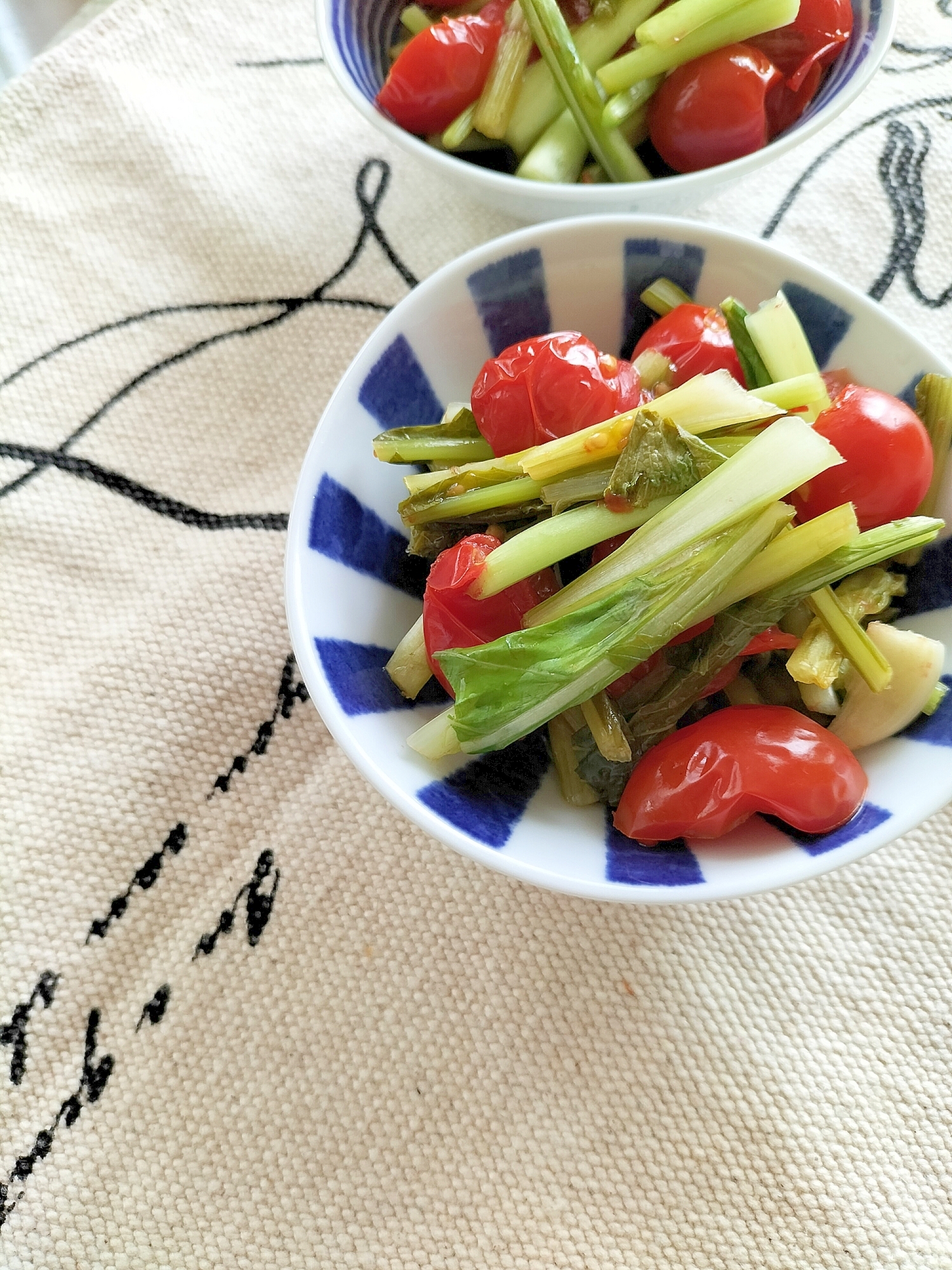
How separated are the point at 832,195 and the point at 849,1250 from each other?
1.14 meters

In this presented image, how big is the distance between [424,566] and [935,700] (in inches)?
17.4

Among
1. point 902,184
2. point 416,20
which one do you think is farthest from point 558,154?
point 902,184

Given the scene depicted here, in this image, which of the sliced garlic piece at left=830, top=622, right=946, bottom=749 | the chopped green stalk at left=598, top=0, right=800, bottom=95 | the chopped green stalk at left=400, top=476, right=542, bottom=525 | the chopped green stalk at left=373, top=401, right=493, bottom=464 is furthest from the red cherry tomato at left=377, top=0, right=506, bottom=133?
the sliced garlic piece at left=830, top=622, right=946, bottom=749

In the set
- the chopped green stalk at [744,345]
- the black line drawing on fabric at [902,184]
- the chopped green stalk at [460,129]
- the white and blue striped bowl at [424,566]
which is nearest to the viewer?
the white and blue striped bowl at [424,566]

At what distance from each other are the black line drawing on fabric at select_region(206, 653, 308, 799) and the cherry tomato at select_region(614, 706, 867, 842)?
15.6 inches

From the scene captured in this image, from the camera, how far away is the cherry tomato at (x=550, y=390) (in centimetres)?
71

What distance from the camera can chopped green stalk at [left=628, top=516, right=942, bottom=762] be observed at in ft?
2.19

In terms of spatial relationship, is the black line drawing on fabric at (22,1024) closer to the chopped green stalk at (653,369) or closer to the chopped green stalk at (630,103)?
the chopped green stalk at (653,369)

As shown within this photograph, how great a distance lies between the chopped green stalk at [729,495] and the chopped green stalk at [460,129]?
543 millimetres

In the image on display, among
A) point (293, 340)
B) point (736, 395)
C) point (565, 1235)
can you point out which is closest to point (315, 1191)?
point (565, 1235)

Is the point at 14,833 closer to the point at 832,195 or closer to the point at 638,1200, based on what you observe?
the point at 638,1200

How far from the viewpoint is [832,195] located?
1.11m

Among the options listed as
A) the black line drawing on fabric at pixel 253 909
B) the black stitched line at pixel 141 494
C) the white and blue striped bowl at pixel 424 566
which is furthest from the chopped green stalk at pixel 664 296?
the black line drawing on fabric at pixel 253 909

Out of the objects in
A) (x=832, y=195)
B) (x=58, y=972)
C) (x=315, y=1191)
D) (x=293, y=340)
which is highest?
(x=293, y=340)
